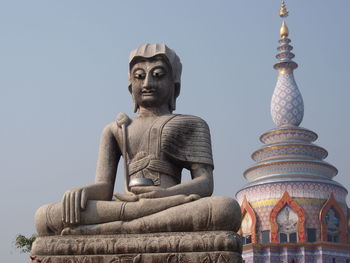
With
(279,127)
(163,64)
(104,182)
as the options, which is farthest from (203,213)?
(279,127)

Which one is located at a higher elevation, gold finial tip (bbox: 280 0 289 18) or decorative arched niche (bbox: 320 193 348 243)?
gold finial tip (bbox: 280 0 289 18)

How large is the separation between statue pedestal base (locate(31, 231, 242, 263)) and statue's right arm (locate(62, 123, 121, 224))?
1.06ft

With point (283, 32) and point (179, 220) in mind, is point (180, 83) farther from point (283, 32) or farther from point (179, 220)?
point (283, 32)

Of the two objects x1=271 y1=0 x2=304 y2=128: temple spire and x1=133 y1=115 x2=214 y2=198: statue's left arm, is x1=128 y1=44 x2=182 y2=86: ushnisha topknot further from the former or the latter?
x1=271 y1=0 x2=304 y2=128: temple spire

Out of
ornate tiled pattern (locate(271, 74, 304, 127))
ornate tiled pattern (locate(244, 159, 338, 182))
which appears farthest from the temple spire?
ornate tiled pattern (locate(244, 159, 338, 182))

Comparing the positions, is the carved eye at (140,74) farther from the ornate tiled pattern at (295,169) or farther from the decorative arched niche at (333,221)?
the decorative arched niche at (333,221)

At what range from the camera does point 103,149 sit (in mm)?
7219

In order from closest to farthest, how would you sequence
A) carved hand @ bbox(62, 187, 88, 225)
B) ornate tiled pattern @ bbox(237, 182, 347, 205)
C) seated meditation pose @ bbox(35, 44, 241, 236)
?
seated meditation pose @ bbox(35, 44, 241, 236), carved hand @ bbox(62, 187, 88, 225), ornate tiled pattern @ bbox(237, 182, 347, 205)

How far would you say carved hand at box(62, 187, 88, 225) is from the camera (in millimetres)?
6109

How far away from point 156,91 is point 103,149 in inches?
41.0

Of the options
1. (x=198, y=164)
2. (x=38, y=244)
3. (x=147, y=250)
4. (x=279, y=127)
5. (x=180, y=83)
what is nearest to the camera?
(x=147, y=250)

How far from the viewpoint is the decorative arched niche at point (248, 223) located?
108 feet

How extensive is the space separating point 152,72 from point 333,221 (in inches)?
1104

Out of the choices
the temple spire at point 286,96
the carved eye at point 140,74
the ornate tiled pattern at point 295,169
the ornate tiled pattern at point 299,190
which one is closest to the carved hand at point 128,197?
the carved eye at point 140,74
